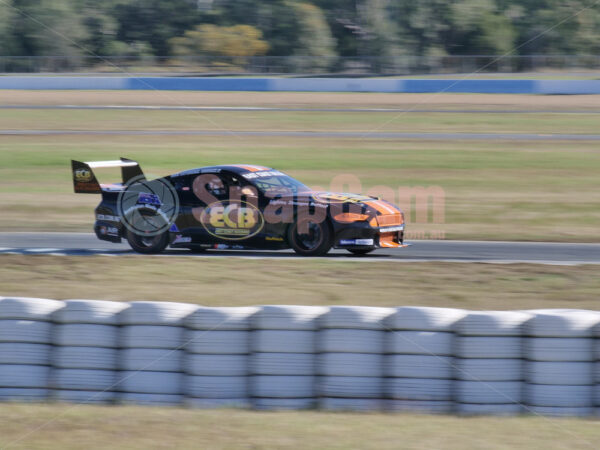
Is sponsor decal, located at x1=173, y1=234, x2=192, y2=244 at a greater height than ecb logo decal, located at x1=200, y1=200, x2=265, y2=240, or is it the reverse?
ecb logo decal, located at x1=200, y1=200, x2=265, y2=240

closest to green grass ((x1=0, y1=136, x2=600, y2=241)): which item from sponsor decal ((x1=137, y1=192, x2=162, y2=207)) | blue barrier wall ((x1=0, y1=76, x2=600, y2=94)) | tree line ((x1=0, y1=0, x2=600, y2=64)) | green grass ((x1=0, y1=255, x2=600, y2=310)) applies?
green grass ((x1=0, y1=255, x2=600, y2=310))

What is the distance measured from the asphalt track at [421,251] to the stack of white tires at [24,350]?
543cm

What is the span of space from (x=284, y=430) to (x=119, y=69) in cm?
4404

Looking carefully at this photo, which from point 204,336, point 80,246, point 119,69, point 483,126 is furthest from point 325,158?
point 119,69

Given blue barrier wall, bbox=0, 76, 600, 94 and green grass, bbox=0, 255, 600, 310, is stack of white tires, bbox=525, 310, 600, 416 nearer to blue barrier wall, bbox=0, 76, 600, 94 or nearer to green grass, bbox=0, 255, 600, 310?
green grass, bbox=0, 255, 600, 310

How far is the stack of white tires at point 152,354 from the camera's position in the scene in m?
5.10

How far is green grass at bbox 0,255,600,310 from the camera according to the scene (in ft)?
26.9

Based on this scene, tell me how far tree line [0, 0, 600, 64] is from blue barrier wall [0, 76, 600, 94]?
28.0 feet

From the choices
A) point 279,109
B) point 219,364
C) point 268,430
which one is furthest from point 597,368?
point 279,109

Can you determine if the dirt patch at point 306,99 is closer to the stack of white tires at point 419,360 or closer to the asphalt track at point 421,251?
the asphalt track at point 421,251

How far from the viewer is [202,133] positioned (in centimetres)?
2567

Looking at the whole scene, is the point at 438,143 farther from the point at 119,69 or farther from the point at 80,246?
the point at 119,69

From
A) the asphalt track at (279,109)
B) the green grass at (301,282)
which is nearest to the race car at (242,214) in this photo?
the green grass at (301,282)

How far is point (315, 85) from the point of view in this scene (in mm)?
36781
